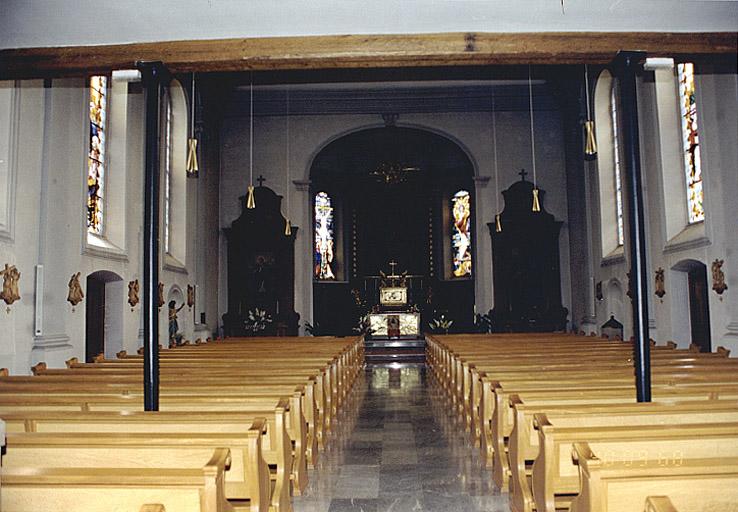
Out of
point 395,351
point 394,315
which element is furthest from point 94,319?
point 394,315

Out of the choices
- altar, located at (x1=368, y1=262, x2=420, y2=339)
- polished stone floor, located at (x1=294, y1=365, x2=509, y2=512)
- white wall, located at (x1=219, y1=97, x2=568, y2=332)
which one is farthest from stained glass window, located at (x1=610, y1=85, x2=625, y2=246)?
polished stone floor, located at (x1=294, y1=365, x2=509, y2=512)

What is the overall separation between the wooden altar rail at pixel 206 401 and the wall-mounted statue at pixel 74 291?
176 centimetres

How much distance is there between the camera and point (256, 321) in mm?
16859

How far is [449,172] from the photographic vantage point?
2100 centimetres

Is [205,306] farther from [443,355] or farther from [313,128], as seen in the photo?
[443,355]

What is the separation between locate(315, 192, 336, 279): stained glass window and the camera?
2038 cm

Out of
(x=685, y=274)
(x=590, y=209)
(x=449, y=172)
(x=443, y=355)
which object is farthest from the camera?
(x=449, y=172)

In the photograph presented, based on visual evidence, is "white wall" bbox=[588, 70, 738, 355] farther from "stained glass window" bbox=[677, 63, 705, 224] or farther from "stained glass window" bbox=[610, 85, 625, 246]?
"stained glass window" bbox=[610, 85, 625, 246]

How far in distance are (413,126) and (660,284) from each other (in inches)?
356

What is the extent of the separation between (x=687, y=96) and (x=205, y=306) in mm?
11502

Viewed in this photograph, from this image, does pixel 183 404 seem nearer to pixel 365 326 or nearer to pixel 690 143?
pixel 690 143

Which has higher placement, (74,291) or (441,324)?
(74,291)

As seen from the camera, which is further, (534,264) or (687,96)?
(534,264)

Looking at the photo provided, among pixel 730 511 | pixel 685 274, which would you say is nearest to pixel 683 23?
pixel 730 511
